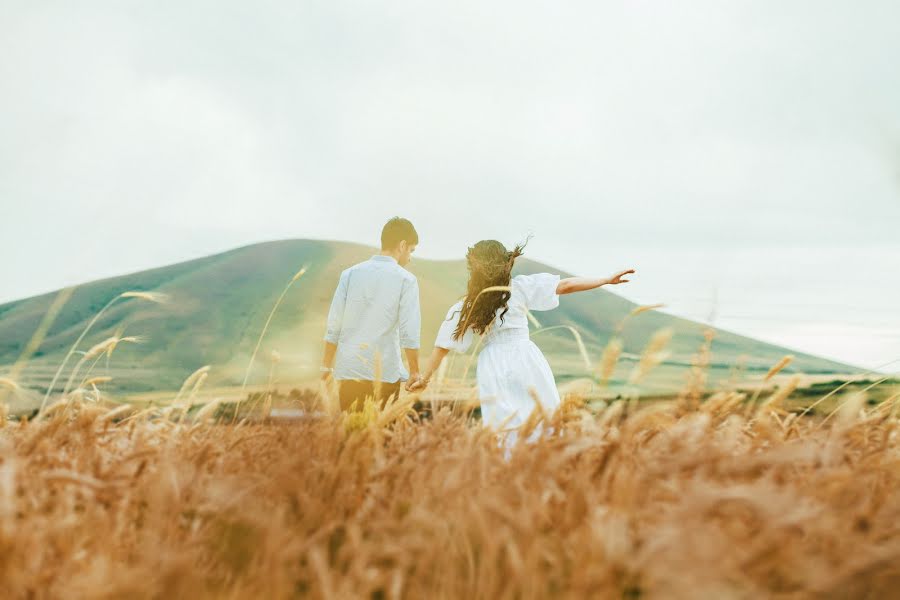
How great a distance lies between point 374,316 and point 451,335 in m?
1.58

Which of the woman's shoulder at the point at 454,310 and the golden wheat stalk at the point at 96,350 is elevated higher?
the woman's shoulder at the point at 454,310

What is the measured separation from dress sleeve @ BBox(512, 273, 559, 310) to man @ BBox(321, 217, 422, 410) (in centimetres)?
147

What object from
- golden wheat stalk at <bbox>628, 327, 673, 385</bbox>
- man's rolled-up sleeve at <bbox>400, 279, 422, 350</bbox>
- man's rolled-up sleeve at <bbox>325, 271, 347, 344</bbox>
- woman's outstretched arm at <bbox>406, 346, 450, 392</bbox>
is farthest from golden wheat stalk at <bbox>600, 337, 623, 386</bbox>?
man's rolled-up sleeve at <bbox>325, 271, 347, 344</bbox>

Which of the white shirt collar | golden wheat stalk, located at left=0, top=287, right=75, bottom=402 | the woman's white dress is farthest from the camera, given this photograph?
the white shirt collar

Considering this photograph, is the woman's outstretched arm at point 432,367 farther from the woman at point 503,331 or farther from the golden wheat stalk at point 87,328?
the golden wheat stalk at point 87,328

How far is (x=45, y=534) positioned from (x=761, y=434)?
7.11 ft

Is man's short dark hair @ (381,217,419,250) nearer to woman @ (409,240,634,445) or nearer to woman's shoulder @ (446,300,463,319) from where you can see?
woman @ (409,240,634,445)

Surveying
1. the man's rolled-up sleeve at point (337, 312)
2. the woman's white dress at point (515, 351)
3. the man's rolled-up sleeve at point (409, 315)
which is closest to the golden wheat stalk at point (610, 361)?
the woman's white dress at point (515, 351)

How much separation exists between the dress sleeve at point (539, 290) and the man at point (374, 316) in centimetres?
147

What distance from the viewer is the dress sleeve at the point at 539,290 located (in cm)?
518

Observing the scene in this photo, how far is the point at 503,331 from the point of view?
5.38 m

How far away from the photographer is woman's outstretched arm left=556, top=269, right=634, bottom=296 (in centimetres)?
443

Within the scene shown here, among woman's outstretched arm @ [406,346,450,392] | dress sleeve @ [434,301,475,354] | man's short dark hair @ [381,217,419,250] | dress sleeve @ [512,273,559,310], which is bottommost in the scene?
woman's outstretched arm @ [406,346,450,392]

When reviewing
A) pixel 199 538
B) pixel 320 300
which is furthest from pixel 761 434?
pixel 320 300
